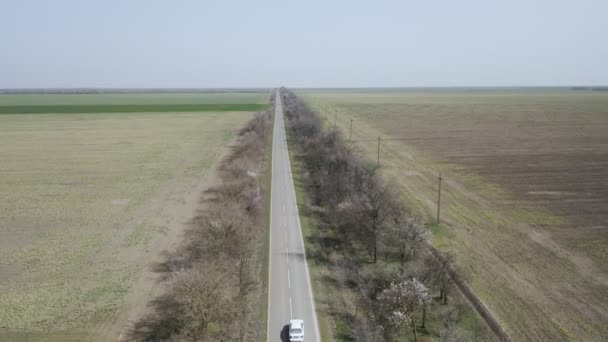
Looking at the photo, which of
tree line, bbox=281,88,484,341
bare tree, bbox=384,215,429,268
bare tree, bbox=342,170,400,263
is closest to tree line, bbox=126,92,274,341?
tree line, bbox=281,88,484,341

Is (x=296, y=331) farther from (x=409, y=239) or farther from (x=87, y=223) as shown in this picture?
(x=87, y=223)

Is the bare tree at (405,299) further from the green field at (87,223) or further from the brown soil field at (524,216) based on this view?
the green field at (87,223)

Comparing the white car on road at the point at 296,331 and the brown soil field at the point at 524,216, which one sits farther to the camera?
the brown soil field at the point at 524,216

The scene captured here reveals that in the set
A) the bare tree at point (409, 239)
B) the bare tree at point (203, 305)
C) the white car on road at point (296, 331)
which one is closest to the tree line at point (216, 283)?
the bare tree at point (203, 305)

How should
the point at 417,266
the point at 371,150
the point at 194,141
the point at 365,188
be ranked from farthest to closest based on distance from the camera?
the point at 194,141 → the point at 371,150 → the point at 365,188 → the point at 417,266

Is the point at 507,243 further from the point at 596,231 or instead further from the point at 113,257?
the point at 113,257

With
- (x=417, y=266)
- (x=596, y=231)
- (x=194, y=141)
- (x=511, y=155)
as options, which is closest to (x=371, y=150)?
(x=511, y=155)
